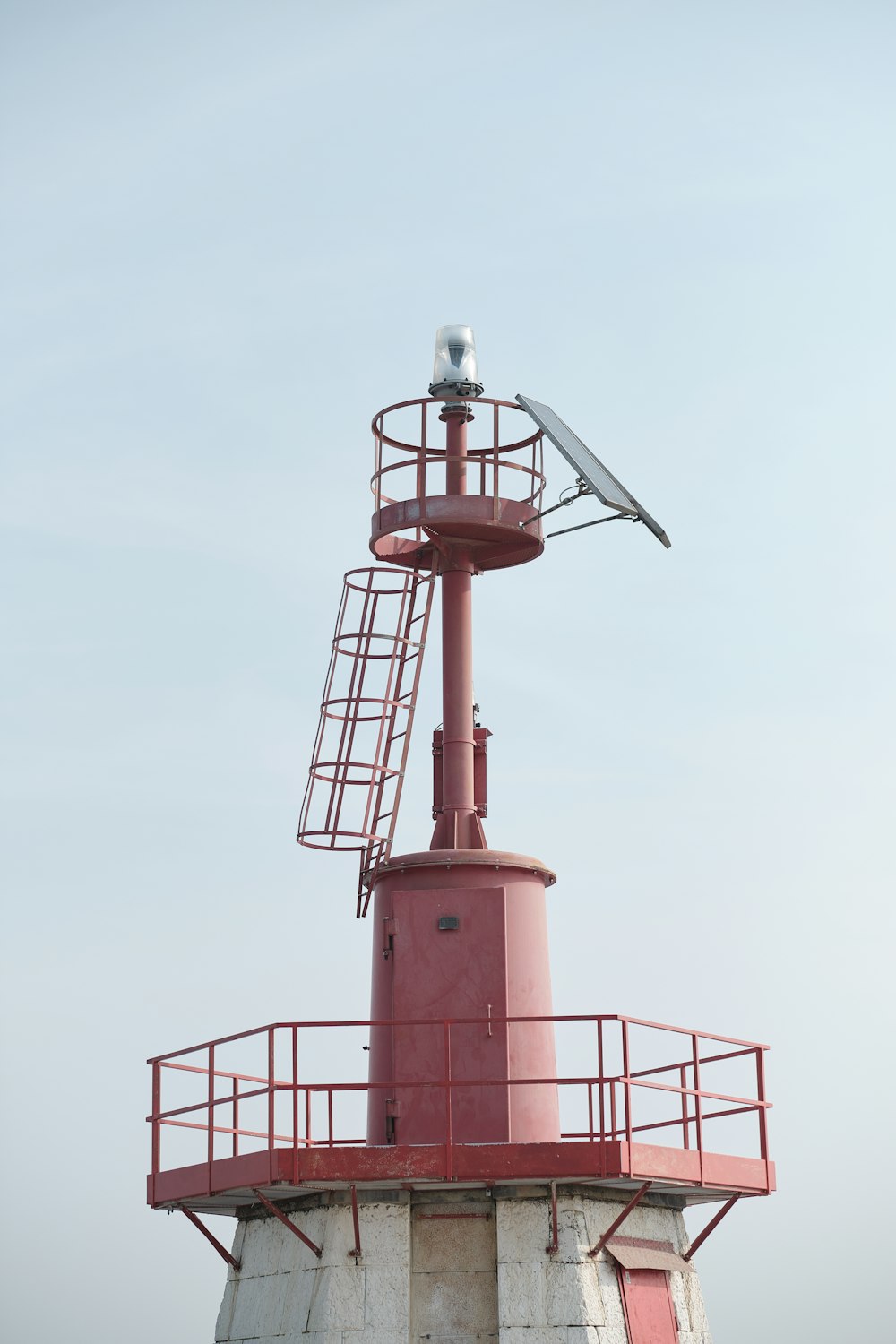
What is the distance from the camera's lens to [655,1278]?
19.1m

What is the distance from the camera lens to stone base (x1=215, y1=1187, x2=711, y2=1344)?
1792 cm

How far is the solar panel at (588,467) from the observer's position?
19750 mm

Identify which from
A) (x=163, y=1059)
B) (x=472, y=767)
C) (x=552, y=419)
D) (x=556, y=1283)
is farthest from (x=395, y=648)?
(x=556, y=1283)

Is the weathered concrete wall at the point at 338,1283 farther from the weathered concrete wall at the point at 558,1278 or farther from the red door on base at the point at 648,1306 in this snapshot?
the red door on base at the point at 648,1306

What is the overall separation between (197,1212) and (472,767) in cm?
517

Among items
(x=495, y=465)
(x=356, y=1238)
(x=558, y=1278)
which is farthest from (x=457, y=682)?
(x=558, y=1278)

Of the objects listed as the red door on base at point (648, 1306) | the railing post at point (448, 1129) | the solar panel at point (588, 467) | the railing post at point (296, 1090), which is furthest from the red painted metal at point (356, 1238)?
the solar panel at point (588, 467)

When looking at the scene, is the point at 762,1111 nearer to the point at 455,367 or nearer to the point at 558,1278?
the point at 558,1278

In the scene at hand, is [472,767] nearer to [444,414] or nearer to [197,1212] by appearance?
[444,414]

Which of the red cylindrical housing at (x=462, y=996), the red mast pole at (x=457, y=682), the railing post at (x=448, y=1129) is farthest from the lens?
the red mast pole at (x=457, y=682)

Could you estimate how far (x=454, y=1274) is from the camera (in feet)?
59.8

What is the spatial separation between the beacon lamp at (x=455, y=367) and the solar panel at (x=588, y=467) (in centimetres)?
54

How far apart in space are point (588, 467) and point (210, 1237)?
835cm

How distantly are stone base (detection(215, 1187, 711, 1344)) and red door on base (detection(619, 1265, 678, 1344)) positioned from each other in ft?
0.47
